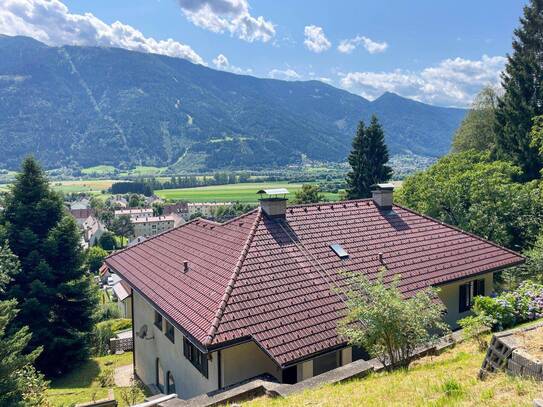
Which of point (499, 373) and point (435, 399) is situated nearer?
point (435, 399)


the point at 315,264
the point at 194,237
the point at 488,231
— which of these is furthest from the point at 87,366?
the point at 488,231

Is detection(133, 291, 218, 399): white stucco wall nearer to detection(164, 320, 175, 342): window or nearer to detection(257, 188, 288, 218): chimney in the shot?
detection(164, 320, 175, 342): window

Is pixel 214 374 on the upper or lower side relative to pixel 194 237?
lower

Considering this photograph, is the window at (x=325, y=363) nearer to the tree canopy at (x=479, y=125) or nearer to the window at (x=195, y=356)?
the window at (x=195, y=356)

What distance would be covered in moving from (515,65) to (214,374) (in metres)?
32.2

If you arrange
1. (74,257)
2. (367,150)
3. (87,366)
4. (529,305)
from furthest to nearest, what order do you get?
(367,150) → (74,257) → (87,366) → (529,305)

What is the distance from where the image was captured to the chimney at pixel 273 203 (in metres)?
14.8

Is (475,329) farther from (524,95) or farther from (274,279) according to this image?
(524,95)

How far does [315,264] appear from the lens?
509 inches

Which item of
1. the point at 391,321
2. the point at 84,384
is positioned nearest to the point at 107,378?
the point at 84,384

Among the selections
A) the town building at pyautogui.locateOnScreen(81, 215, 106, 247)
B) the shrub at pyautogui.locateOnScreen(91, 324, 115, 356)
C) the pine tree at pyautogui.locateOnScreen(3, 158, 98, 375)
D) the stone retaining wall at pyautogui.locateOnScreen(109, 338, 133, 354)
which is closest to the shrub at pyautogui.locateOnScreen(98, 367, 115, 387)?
the pine tree at pyautogui.locateOnScreen(3, 158, 98, 375)

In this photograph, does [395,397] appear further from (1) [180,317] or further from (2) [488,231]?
(2) [488,231]

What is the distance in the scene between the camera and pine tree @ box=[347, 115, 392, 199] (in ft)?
141

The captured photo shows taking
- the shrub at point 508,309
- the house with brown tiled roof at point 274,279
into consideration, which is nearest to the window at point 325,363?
the house with brown tiled roof at point 274,279
